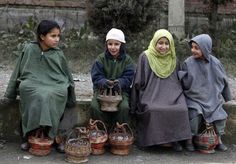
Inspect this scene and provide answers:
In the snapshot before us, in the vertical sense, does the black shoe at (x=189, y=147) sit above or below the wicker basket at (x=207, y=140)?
below

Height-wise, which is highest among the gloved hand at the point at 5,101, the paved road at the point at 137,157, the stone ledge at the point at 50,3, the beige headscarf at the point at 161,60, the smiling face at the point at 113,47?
the stone ledge at the point at 50,3

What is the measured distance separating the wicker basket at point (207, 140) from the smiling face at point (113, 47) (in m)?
1.20

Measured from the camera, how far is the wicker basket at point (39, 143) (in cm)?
492

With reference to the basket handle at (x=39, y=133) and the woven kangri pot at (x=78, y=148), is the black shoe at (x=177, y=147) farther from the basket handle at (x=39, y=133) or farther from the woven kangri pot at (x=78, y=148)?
the basket handle at (x=39, y=133)

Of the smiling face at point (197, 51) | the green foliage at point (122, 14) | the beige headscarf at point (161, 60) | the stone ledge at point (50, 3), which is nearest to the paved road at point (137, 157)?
the beige headscarf at point (161, 60)

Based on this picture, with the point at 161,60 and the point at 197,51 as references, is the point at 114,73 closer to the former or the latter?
the point at 161,60

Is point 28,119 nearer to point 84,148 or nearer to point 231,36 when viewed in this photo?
point 84,148

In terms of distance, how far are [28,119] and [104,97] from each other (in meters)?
0.78

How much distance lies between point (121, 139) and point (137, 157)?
270mm

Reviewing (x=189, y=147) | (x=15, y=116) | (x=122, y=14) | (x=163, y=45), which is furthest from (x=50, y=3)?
(x=189, y=147)

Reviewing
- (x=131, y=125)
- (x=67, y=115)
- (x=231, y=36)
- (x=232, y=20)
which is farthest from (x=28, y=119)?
(x=232, y=20)

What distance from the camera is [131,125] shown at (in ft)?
18.1

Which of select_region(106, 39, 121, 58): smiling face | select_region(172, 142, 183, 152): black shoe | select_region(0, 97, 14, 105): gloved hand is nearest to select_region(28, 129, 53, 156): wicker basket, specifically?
select_region(0, 97, 14, 105): gloved hand

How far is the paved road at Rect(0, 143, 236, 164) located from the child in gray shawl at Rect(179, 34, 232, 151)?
0.62 feet
